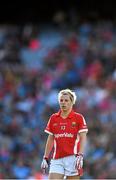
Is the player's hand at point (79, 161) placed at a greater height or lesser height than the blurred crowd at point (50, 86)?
lesser

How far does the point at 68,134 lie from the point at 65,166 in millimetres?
456

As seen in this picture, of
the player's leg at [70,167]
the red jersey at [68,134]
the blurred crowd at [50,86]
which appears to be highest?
the blurred crowd at [50,86]

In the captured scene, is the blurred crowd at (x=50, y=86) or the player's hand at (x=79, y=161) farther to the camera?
the blurred crowd at (x=50, y=86)

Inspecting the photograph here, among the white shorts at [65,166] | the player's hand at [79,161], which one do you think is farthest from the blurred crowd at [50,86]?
the player's hand at [79,161]

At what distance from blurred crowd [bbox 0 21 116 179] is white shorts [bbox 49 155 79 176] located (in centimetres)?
526

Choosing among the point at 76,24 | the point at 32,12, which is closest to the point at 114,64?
the point at 76,24

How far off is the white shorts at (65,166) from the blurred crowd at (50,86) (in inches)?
207

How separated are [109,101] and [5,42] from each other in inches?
218

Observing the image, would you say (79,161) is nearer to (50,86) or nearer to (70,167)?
(70,167)

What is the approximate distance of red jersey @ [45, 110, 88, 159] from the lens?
36.3 ft

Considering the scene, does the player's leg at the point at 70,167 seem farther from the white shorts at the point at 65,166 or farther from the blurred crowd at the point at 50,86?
the blurred crowd at the point at 50,86

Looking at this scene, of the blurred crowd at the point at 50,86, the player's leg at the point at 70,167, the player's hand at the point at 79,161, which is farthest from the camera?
the blurred crowd at the point at 50,86

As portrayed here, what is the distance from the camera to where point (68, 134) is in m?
11.1

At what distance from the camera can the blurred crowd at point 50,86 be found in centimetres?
1750
